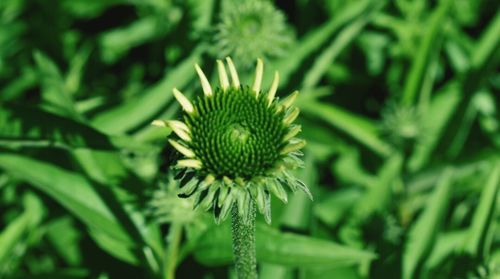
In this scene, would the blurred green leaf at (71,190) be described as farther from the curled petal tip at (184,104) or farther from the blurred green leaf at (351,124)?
the blurred green leaf at (351,124)

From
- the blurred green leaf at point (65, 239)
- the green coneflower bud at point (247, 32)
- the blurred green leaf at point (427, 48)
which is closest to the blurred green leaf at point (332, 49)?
the green coneflower bud at point (247, 32)

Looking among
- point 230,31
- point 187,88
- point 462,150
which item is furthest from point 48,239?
point 462,150

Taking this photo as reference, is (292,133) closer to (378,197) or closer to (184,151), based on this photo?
(184,151)

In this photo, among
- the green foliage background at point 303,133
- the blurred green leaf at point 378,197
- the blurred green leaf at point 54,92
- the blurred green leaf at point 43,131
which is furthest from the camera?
the blurred green leaf at point 378,197

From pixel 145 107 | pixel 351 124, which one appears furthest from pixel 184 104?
pixel 351 124

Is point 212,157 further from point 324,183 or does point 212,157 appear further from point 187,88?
point 324,183
